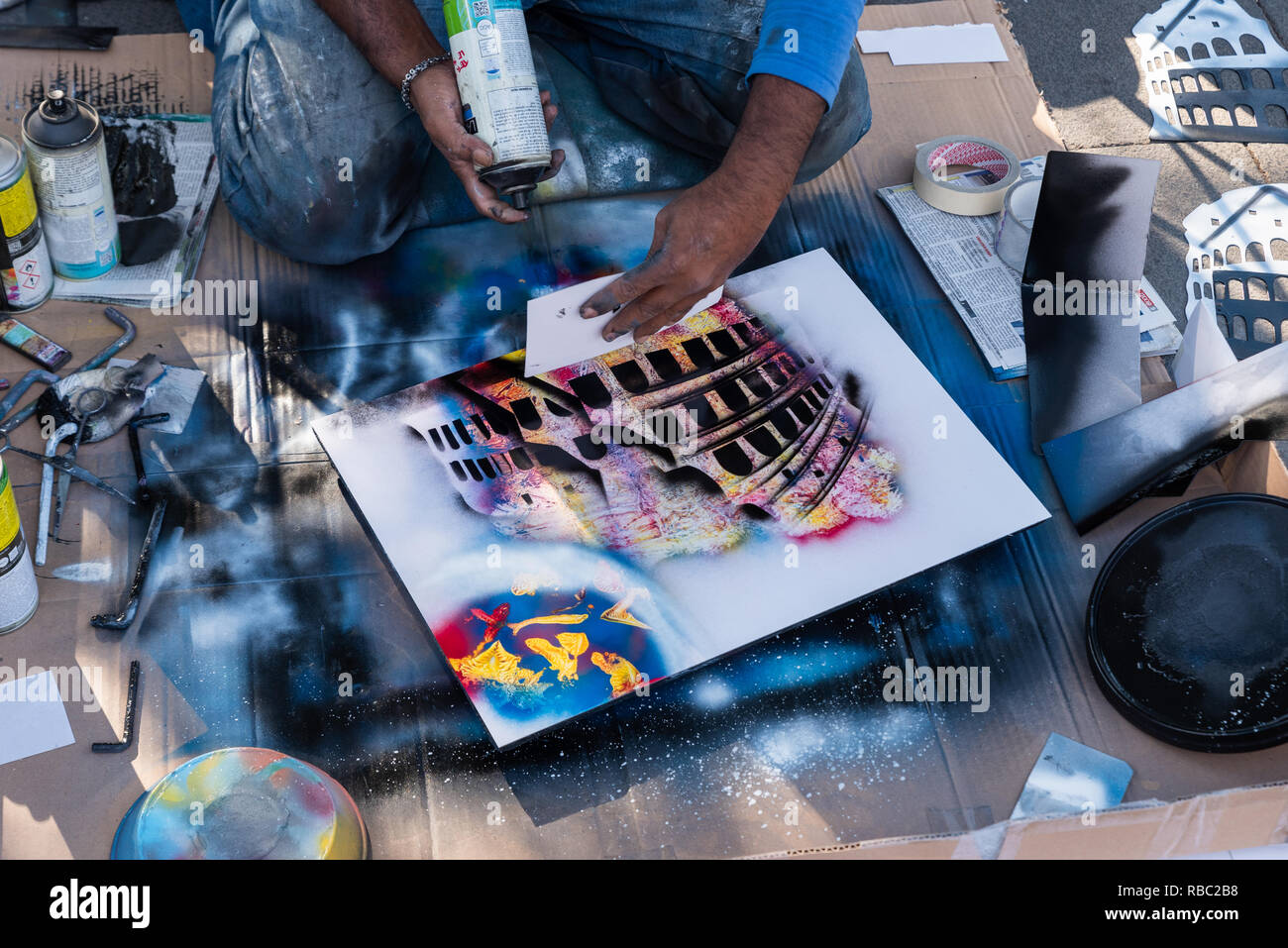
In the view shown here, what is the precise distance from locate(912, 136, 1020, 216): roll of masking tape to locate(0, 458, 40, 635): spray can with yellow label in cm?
168

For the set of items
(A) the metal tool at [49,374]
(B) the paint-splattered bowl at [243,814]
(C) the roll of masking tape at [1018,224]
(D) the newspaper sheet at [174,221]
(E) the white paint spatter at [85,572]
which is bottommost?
(B) the paint-splattered bowl at [243,814]

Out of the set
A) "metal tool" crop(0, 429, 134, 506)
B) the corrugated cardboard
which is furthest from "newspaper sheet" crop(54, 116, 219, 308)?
"metal tool" crop(0, 429, 134, 506)

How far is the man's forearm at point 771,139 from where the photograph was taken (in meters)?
1.77

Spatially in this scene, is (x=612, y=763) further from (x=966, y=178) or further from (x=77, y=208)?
(x=966, y=178)

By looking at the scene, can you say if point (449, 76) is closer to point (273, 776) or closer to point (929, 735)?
point (273, 776)

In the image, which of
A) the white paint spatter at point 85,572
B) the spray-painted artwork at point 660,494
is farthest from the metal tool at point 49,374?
the spray-painted artwork at point 660,494

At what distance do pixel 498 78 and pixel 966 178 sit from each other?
1059 mm

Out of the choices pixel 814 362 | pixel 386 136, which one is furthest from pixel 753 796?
pixel 386 136

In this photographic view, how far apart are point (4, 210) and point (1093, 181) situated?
181 centimetres

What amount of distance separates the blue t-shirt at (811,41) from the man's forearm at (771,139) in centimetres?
2

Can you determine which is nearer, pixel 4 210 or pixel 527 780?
pixel 527 780

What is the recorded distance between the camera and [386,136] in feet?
6.69

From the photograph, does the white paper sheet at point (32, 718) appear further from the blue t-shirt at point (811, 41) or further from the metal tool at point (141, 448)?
the blue t-shirt at point (811, 41)

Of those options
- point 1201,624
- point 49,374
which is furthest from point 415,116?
point 1201,624
